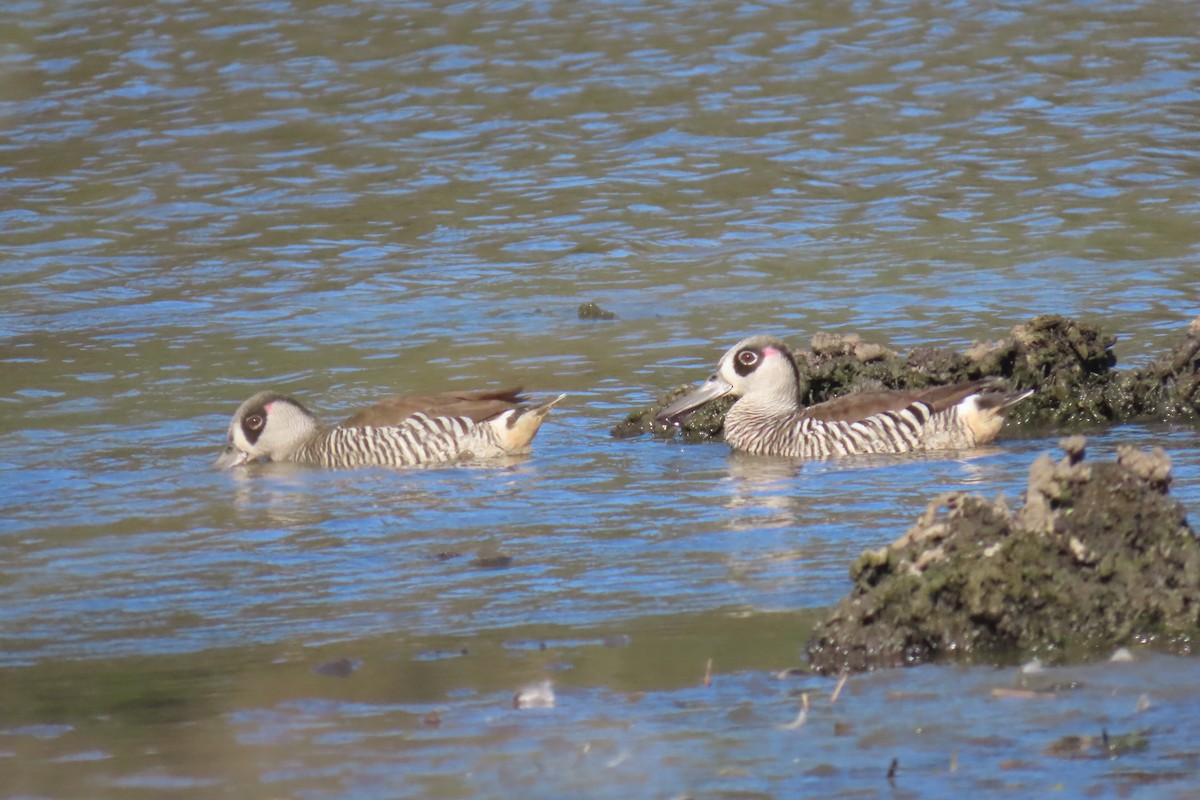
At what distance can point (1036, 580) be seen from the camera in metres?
7.63

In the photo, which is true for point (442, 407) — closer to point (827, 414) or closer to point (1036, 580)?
point (827, 414)

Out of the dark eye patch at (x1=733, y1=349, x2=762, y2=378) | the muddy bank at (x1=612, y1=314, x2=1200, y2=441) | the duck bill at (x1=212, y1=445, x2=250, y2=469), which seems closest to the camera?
the duck bill at (x1=212, y1=445, x2=250, y2=469)

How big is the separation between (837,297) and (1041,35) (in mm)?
9645

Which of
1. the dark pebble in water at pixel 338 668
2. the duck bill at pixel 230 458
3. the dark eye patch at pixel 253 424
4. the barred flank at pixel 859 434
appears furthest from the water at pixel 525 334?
the dark eye patch at pixel 253 424

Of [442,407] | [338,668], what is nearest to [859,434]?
[442,407]

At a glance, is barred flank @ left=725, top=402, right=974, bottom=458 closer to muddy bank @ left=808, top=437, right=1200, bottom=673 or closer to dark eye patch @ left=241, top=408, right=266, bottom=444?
dark eye patch @ left=241, top=408, right=266, bottom=444

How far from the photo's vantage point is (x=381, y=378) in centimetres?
1528

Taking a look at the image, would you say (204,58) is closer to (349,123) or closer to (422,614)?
(349,123)

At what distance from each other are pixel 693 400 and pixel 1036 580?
567cm

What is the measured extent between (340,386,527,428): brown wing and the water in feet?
1.65

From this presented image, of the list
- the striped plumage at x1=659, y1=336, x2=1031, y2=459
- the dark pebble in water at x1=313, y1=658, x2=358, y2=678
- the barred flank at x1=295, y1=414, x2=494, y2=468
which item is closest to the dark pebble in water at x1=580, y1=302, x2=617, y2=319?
the striped plumage at x1=659, y1=336, x2=1031, y2=459

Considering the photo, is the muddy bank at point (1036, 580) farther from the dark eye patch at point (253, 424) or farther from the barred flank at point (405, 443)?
the dark eye patch at point (253, 424)

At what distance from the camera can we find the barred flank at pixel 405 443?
505 inches

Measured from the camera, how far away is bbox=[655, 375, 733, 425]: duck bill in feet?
43.1
